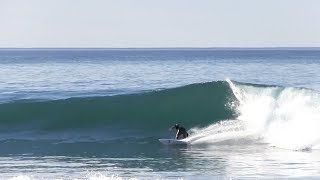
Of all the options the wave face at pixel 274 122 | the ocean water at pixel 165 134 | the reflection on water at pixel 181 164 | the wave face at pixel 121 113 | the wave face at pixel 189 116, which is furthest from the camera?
the wave face at pixel 121 113

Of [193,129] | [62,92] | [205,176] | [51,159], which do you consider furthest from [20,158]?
[62,92]

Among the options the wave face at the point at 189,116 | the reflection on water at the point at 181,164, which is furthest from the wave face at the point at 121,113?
the reflection on water at the point at 181,164

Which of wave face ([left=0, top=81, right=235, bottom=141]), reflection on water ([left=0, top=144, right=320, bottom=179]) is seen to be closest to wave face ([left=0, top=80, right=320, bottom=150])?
wave face ([left=0, top=81, right=235, bottom=141])

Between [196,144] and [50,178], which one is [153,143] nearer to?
[196,144]

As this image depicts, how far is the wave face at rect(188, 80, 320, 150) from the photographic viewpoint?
92.9 ft

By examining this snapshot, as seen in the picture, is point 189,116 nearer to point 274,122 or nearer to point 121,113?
point 121,113

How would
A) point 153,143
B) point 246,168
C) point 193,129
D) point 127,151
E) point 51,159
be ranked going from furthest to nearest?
point 193,129, point 153,143, point 127,151, point 51,159, point 246,168

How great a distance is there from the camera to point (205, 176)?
792 inches

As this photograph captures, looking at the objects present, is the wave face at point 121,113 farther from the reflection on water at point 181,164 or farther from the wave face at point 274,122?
the reflection on water at point 181,164

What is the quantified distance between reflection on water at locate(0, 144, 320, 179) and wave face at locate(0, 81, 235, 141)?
671cm

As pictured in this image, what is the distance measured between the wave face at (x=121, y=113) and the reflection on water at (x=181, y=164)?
671 centimetres

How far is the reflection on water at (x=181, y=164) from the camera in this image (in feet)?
67.0

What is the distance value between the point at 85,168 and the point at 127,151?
541 cm

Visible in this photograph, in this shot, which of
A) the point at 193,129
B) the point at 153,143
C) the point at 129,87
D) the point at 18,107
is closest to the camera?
the point at 153,143
